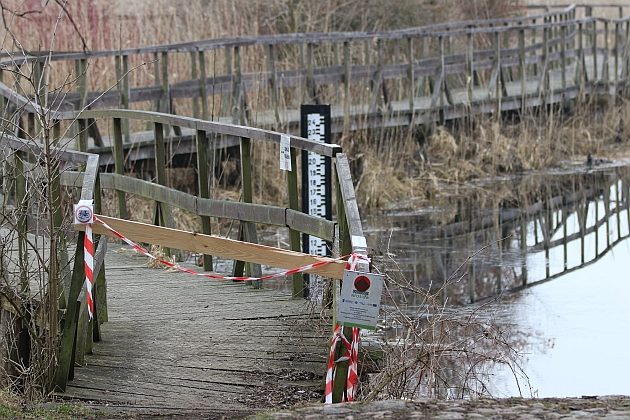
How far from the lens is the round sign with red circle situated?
6.59 meters

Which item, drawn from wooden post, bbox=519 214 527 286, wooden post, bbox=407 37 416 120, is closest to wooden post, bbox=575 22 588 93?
wooden post, bbox=407 37 416 120

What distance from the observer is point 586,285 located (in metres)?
13.2

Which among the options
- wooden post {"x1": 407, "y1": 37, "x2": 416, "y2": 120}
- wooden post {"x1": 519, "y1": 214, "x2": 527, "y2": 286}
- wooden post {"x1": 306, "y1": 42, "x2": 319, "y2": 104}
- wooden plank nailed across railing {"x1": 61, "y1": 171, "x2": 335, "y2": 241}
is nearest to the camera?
wooden plank nailed across railing {"x1": 61, "y1": 171, "x2": 335, "y2": 241}

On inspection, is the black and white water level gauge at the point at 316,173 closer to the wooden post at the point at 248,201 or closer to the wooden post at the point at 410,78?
the wooden post at the point at 248,201

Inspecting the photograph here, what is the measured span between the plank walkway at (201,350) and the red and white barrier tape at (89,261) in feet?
1.54

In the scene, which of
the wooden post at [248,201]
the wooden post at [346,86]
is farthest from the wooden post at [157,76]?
the wooden post at [248,201]

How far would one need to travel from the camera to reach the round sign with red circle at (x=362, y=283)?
6586 millimetres

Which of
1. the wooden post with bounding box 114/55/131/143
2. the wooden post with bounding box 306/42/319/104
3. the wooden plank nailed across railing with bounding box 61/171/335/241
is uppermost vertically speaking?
the wooden post with bounding box 306/42/319/104

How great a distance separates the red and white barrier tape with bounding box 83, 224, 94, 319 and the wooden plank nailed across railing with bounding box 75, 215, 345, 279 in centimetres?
5

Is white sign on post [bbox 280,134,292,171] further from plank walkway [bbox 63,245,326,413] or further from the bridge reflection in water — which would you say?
the bridge reflection in water

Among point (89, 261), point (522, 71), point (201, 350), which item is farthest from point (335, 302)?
point (522, 71)

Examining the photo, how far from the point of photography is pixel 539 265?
14086 mm

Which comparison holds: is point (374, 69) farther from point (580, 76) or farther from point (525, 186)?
point (580, 76)

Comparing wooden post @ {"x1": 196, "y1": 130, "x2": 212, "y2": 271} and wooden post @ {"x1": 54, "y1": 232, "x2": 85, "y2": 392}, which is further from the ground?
wooden post @ {"x1": 196, "y1": 130, "x2": 212, "y2": 271}
